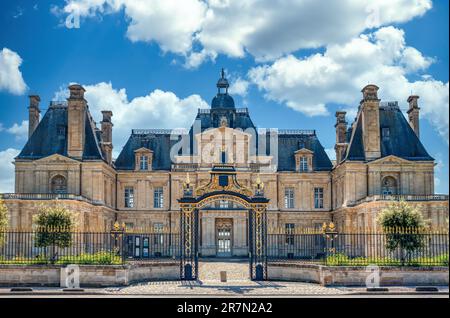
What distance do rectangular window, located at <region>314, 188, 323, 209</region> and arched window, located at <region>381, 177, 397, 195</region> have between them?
6.44 m

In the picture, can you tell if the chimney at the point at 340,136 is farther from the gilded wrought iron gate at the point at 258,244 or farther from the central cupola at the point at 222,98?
the gilded wrought iron gate at the point at 258,244

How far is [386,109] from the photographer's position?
46156 millimetres

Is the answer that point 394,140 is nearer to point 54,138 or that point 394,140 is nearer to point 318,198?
point 318,198

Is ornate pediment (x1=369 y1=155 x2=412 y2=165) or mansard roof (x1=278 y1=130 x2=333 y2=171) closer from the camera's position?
ornate pediment (x1=369 y1=155 x2=412 y2=165)

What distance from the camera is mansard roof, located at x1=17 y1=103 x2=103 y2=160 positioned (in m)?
44.2

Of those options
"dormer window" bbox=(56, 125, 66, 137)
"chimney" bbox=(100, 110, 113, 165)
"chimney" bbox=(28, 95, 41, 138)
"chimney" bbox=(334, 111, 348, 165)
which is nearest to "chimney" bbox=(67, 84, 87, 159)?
"dormer window" bbox=(56, 125, 66, 137)

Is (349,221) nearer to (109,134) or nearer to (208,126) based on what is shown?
(208,126)

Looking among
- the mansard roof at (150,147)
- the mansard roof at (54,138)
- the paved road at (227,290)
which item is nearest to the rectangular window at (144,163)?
the mansard roof at (150,147)

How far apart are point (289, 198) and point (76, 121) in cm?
1695

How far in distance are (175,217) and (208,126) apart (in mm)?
7553

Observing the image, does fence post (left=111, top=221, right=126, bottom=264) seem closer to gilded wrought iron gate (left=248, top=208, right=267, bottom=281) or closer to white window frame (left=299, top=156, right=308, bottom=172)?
gilded wrought iron gate (left=248, top=208, right=267, bottom=281)

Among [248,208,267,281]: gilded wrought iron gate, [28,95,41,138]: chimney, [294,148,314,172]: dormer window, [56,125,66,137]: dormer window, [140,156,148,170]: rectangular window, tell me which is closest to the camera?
[248,208,267,281]: gilded wrought iron gate

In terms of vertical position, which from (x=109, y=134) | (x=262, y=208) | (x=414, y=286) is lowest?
(x=414, y=286)
